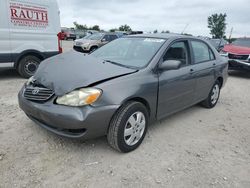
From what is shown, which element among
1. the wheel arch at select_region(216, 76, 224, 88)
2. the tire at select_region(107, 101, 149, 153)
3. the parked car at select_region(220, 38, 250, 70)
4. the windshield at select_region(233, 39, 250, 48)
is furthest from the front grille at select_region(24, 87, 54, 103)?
the windshield at select_region(233, 39, 250, 48)

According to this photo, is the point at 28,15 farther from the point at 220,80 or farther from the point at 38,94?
the point at 220,80

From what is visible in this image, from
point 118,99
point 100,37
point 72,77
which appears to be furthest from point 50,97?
point 100,37

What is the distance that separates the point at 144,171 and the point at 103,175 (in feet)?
1.58

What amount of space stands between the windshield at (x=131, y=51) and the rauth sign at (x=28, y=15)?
341 cm

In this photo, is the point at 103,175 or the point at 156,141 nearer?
the point at 103,175

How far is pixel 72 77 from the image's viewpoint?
2811 mm

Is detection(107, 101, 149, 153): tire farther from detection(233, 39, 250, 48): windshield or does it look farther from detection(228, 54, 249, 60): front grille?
detection(233, 39, 250, 48): windshield

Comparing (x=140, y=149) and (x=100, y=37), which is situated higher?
(x=100, y=37)

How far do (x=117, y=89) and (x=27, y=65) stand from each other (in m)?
4.92

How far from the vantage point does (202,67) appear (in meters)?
4.28

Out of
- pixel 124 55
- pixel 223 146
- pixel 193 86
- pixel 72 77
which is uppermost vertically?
pixel 124 55

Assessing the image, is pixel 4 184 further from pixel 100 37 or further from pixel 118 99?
pixel 100 37

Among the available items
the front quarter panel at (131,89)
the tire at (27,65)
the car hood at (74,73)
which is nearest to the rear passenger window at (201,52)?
the front quarter panel at (131,89)

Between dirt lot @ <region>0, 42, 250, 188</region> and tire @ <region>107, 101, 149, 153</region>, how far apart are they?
0.13 meters
